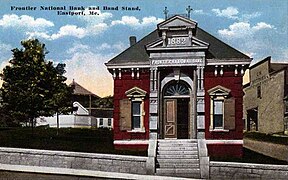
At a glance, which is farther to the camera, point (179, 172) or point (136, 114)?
point (136, 114)

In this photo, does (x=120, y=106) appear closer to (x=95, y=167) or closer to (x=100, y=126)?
(x=100, y=126)

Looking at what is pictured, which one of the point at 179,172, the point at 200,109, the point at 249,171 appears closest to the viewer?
the point at 249,171

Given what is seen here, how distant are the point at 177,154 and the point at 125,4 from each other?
2065 millimetres

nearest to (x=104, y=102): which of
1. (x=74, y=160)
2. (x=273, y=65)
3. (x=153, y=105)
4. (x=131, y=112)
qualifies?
(x=131, y=112)

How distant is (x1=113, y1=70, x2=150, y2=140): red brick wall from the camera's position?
8430 mm

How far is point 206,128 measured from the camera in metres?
8.34

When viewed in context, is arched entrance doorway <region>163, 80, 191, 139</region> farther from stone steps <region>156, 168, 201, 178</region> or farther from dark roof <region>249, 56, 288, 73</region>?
dark roof <region>249, 56, 288, 73</region>

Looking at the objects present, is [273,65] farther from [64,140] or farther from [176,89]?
[64,140]

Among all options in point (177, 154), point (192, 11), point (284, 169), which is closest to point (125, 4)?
point (192, 11)

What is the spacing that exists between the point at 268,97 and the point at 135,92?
5.75ft

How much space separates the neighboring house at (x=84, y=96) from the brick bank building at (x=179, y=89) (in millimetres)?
308

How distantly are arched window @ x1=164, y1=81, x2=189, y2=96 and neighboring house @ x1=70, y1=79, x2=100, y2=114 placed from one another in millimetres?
939

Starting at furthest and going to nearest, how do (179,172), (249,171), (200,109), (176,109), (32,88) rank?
(32,88)
(176,109)
(200,109)
(179,172)
(249,171)

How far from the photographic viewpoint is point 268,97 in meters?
8.27
